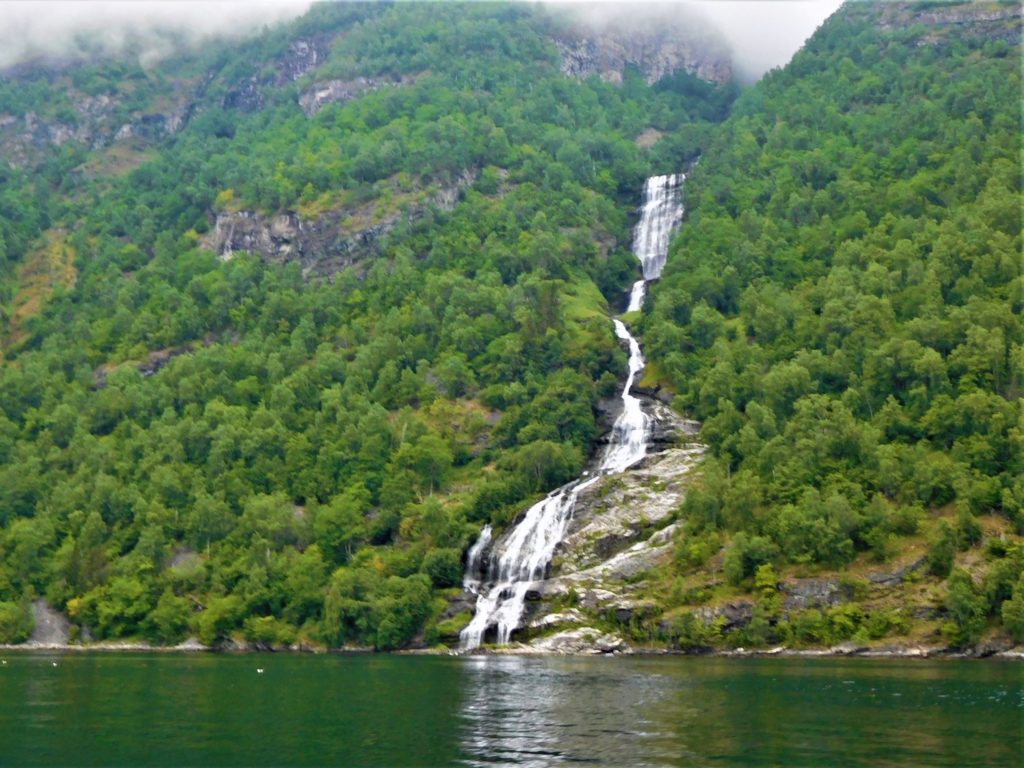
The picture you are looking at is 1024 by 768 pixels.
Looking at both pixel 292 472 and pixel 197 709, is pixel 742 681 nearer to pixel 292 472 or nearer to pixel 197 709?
pixel 197 709

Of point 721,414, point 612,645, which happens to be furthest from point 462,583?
point 721,414

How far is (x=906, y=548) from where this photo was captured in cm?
12188

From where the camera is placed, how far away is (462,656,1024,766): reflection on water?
5266 cm

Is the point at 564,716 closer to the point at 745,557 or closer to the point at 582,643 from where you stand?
the point at 582,643

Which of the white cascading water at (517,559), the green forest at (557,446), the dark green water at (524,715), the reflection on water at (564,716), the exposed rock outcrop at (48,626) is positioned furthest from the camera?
the exposed rock outcrop at (48,626)

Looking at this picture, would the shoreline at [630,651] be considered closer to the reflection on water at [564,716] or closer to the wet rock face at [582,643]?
the wet rock face at [582,643]

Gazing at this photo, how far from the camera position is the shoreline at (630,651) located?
111m

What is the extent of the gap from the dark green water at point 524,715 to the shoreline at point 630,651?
1087 cm

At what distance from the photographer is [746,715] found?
64875 mm

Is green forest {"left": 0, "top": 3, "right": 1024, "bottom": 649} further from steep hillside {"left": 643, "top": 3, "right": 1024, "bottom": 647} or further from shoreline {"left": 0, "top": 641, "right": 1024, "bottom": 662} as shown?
shoreline {"left": 0, "top": 641, "right": 1024, "bottom": 662}

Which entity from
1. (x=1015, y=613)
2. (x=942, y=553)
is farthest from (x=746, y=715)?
(x=942, y=553)

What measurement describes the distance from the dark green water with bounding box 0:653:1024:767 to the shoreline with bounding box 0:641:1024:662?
35.7 feet

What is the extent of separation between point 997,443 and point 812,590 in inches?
1071

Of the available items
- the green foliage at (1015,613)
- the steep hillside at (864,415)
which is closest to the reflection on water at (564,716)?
the steep hillside at (864,415)
